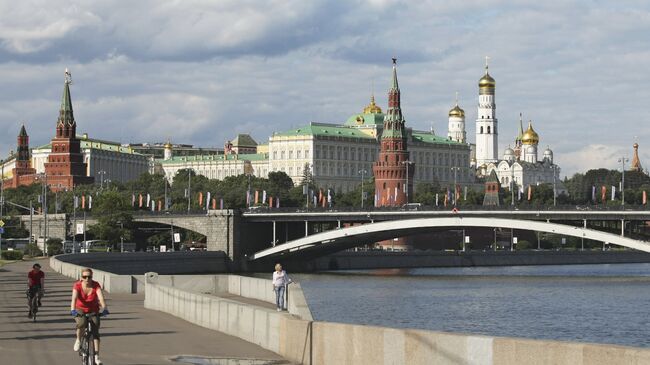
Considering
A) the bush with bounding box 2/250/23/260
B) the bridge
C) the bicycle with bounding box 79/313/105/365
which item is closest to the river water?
the bridge

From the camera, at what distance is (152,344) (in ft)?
81.0

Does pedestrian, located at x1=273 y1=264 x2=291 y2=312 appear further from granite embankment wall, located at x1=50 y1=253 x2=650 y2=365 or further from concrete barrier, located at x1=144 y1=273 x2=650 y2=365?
concrete barrier, located at x1=144 y1=273 x2=650 y2=365

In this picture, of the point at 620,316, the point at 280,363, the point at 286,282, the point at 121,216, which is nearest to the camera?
the point at 280,363

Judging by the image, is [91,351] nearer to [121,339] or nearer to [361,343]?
[361,343]

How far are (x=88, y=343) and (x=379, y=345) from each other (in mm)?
4101

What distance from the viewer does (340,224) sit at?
104 m

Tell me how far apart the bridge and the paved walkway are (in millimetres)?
53127

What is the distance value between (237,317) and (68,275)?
33.7 m

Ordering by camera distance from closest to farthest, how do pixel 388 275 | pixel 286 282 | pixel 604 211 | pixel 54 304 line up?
pixel 286 282 < pixel 54 304 < pixel 604 211 < pixel 388 275

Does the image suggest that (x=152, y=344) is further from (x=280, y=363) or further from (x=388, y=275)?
(x=388, y=275)

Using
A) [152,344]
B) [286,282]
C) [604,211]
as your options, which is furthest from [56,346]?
[604,211]

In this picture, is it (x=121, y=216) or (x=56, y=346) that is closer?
(x=56, y=346)

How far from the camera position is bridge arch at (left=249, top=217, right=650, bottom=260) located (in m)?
85.8

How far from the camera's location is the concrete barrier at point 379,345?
14930 millimetres
